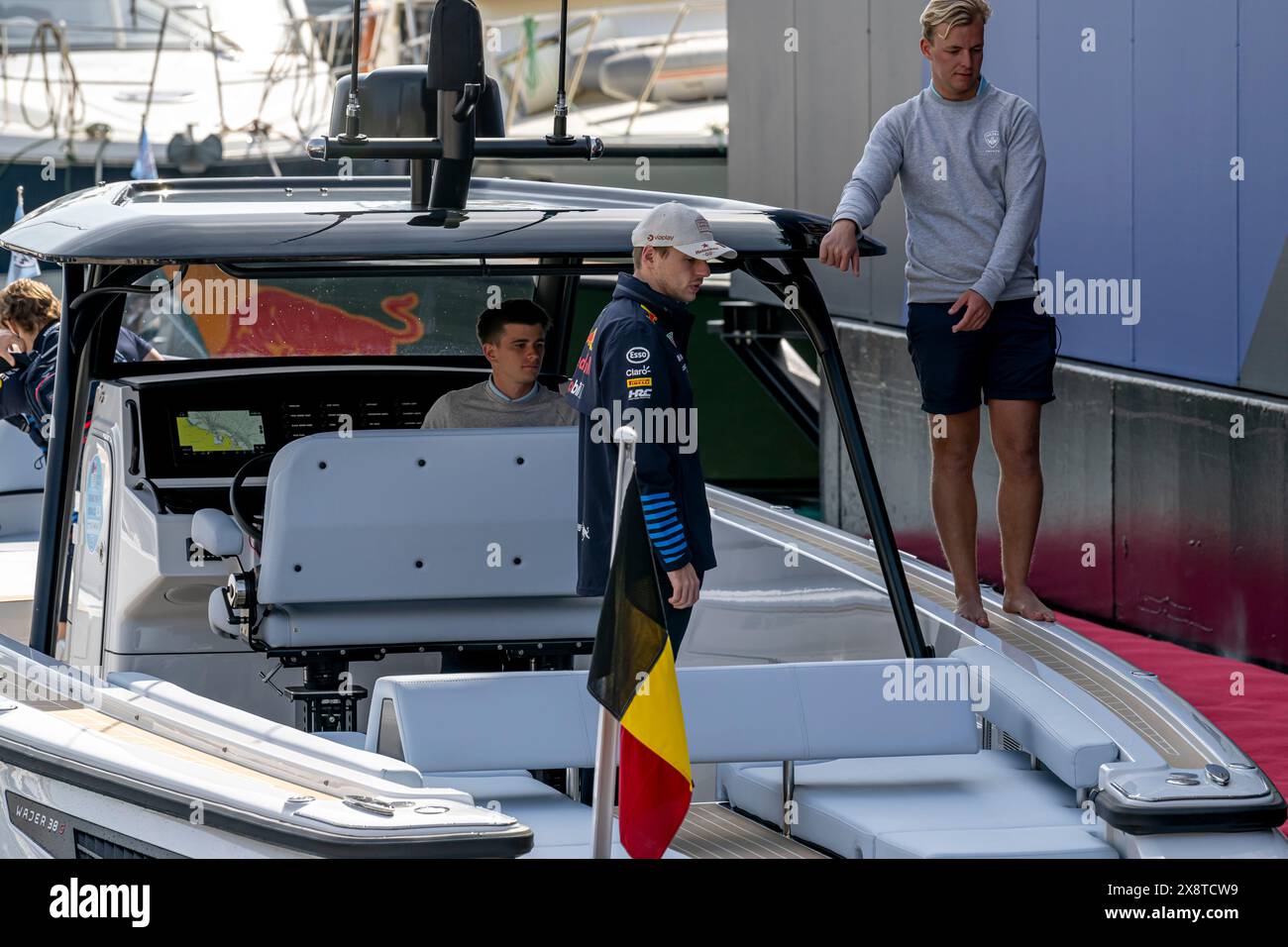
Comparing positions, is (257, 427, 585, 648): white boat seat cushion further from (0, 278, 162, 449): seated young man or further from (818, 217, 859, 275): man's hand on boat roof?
(0, 278, 162, 449): seated young man

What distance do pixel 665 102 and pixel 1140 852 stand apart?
505 inches

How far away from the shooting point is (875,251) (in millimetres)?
4289

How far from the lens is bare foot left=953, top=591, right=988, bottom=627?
457 cm

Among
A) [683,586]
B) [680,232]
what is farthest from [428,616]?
[680,232]

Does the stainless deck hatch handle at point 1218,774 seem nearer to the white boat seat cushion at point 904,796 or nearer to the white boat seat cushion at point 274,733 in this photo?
the white boat seat cushion at point 904,796

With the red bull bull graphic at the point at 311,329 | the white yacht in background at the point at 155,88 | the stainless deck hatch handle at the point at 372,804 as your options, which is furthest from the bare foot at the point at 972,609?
the white yacht in background at the point at 155,88

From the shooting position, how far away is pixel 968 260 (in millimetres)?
4566

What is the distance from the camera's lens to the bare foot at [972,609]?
15.0 ft

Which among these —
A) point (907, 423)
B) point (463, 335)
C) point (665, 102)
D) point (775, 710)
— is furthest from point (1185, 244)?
point (665, 102)

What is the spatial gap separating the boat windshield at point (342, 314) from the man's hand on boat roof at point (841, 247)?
1.31m

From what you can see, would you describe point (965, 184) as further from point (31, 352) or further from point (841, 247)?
point (31, 352)

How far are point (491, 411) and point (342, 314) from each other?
71cm

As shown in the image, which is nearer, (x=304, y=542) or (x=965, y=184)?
(x=304, y=542)

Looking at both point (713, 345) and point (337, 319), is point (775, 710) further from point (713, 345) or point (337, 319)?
point (713, 345)
